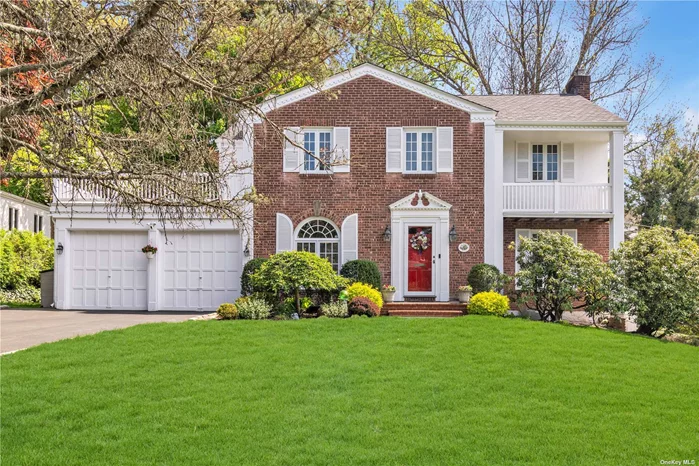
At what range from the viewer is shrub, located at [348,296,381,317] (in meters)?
13.5

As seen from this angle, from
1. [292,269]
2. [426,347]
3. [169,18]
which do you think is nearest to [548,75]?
[292,269]

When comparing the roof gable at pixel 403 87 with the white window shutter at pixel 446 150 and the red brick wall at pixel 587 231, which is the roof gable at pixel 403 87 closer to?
the white window shutter at pixel 446 150

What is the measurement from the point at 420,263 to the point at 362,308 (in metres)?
3.42

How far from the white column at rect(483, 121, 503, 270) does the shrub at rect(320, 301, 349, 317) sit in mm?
→ 4889

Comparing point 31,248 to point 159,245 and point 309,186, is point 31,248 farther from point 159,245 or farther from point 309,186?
point 309,186

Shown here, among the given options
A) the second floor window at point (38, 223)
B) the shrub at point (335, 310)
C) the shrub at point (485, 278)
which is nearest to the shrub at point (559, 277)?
the shrub at point (485, 278)

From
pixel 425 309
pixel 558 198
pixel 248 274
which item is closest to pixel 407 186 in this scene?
pixel 425 309

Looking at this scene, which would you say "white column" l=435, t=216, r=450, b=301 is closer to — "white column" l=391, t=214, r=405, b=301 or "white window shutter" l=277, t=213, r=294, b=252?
"white column" l=391, t=214, r=405, b=301

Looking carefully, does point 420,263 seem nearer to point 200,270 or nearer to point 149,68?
point 200,270

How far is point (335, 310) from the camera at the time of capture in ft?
44.1

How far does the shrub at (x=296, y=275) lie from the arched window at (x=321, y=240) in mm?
2136

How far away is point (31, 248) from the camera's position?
20812mm

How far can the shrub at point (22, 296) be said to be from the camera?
763 inches

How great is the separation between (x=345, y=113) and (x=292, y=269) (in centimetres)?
537
